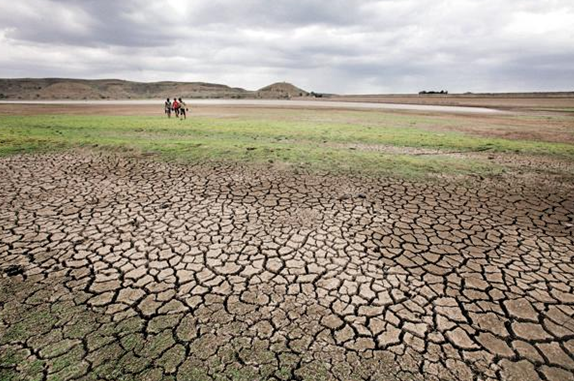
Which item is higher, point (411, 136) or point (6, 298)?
point (411, 136)

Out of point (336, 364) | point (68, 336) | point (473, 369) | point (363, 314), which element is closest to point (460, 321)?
point (473, 369)

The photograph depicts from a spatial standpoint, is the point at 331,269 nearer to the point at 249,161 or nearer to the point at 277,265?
the point at 277,265

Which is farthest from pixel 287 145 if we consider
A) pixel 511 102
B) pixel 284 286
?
pixel 511 102

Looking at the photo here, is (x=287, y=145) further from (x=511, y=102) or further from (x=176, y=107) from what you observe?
(x=511, y=102)

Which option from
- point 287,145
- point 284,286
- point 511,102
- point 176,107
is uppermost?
point 511,102

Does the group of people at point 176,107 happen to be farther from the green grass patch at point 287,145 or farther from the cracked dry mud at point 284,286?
the cracked dry mud at point 284,286

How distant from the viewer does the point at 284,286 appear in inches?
147

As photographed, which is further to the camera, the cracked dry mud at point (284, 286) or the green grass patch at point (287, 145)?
the green grass patch at point (287, 145)

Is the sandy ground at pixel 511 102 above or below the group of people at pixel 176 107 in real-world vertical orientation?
above

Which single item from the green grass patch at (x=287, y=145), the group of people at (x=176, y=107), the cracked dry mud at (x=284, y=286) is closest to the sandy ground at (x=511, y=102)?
the green grass patch at (x=287, y=145)

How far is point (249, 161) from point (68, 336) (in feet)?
24.8

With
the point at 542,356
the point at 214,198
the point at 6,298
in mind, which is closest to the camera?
the point at 542,356

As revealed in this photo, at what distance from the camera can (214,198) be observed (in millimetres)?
6801

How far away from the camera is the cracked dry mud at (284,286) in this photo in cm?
269
